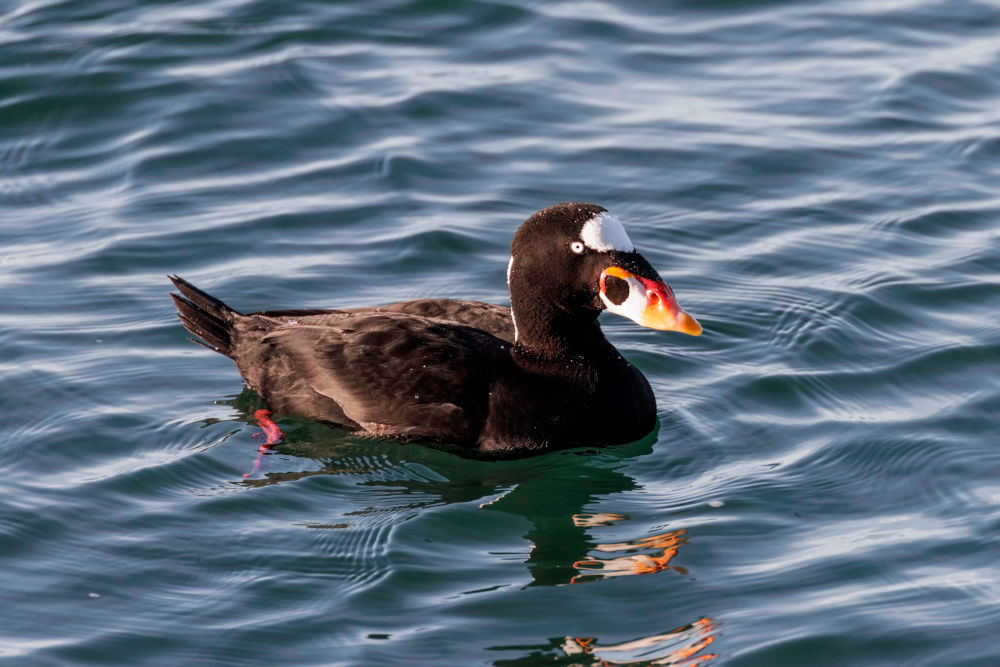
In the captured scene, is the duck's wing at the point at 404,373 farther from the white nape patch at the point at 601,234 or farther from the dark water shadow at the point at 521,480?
the white nape patch at the point at 601,234

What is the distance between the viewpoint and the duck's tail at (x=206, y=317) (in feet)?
26.2

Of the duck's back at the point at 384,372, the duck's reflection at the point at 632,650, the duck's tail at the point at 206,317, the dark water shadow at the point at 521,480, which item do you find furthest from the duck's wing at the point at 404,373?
the duck's reflection at the point at 632,650

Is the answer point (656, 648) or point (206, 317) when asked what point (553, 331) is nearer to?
point (206, 317)

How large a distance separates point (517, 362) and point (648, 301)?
0.78 metres

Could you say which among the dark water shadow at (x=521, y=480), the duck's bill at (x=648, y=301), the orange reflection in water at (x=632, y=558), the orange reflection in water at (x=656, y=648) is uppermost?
the duck's bill at (x=648, y=301)

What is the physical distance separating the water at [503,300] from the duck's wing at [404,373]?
0.66ft

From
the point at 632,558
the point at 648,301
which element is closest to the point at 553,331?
the point at 648,301

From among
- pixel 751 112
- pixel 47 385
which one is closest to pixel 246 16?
pixel 751 112

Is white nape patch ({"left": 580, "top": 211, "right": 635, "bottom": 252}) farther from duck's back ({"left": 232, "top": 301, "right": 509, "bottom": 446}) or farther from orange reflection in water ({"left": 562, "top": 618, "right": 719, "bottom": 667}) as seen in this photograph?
orange reflection in water ({"left": 562, "top": 618, "right": 719, "bottom": 667})

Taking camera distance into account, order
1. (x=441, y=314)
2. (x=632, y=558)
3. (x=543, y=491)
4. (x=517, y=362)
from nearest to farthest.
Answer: (x=632, y=558) → (x=543, y=491) → (x=517, y=362) → (x=441, y=314)

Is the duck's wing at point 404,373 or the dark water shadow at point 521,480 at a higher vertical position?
the duck's wing at point 404,373

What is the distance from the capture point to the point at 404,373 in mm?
7340

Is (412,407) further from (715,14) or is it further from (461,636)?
(715,14)

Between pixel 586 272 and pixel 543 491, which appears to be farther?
pixel 586 272
